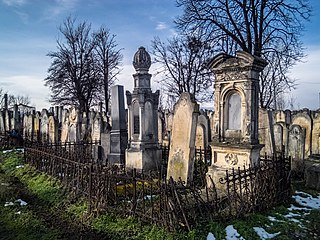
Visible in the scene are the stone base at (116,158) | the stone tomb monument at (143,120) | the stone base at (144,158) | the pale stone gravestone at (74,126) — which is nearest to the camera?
the stone base at (144,158)

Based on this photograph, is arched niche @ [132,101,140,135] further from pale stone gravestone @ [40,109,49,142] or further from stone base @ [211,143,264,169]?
pale stone gravestone @ [40,109,49,142]

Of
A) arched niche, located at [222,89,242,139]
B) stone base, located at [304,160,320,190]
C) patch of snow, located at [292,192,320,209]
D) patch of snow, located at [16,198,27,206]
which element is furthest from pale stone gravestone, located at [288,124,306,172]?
patch of snow, located at [16,198,27,206]

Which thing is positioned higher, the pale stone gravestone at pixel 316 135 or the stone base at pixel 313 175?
the pale stone gravestone at pixel 316 135

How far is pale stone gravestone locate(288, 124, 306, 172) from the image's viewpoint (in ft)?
32.3

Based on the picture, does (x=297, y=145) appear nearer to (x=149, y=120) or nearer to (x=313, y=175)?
(x=313, y=175)

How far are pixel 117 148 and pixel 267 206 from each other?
6333 mm

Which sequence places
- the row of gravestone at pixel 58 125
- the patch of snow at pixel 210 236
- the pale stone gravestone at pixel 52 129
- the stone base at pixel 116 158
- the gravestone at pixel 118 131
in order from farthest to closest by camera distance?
the pale stone gravestone at pixel 52 129, the row of gravestone at pixel 58 125, the gravestone at pixel 118 131, the stone base at pixel 116 158, the patch of snow at pixel 210 236

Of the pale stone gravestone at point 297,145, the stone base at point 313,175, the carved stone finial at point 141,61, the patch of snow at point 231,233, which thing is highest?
the carved stone finial at point 141,61

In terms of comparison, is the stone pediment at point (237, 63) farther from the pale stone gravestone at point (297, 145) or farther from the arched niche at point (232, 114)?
the pale stone gravestone at point (297, 145)

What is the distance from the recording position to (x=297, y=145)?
10039 mm

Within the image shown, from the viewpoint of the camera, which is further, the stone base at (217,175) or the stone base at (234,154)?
the stone base at (217,175)

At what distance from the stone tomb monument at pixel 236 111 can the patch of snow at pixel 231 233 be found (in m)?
2.31

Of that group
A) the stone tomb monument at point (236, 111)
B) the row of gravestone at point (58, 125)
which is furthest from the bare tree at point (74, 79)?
the stone tomb monument at point (236, 111)

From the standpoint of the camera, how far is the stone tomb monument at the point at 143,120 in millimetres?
9477
